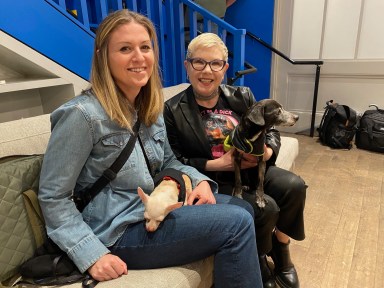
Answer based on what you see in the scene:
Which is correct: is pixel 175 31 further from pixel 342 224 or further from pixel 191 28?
pixel 342 224

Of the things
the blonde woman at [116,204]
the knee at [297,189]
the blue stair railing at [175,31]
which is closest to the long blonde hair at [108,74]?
the blonde woman at [116,204]

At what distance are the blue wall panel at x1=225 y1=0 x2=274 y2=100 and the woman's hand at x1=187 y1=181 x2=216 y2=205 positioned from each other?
3.49m

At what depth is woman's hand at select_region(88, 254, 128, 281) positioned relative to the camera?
1021mm

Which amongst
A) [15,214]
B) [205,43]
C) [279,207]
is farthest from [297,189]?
[15,214]

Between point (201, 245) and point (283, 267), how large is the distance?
73 cm

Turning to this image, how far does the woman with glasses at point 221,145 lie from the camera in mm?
1532

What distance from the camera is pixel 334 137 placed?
3.73m

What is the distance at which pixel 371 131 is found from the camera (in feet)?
11.7

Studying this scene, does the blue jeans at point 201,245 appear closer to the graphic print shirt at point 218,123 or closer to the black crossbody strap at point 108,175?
the black crossbody strap at point 108,175

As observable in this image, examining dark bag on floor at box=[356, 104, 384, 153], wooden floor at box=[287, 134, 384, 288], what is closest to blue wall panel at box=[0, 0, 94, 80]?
wooden floor at box=[287, 134, 384, 288]

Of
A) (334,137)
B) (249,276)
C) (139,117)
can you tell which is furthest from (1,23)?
(334,137)

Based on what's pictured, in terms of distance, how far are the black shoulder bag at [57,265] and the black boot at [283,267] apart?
38.4 inches

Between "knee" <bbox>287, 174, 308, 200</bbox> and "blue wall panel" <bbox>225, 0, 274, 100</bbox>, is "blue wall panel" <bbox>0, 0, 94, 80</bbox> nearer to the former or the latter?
"knee" <bbox>287, 174, 308, 200</bbox>

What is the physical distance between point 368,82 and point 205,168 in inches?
131
